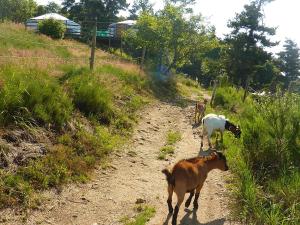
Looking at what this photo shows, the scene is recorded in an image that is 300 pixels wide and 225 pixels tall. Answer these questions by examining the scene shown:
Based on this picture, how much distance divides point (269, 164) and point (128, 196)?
2698 mm

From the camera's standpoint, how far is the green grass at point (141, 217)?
18.1ft

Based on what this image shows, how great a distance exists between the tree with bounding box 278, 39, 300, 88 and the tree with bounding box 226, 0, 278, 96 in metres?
15.2

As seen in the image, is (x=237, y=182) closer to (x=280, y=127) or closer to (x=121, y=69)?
(x=280, y=127)

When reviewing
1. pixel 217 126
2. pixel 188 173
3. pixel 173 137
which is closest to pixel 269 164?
pixel 188 173

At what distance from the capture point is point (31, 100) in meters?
7.35

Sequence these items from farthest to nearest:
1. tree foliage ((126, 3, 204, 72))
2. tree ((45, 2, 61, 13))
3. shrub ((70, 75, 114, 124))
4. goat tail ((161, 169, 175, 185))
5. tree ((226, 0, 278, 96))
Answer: tree ((45, 2, 61, 13)) → tree ((226, 0, 278, 96)) → tree foliage ((126, 3, 204, 72)) → shrub ((70, 75, 114, 124)) → goat tail ((161, 169, 175, 185))

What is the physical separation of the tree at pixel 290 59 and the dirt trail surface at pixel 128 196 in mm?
44191

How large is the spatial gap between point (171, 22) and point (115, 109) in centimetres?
1417

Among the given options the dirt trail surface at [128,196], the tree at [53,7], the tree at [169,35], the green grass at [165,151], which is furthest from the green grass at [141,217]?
the tree at [53,7]

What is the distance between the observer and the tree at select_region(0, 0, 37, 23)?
129 feet

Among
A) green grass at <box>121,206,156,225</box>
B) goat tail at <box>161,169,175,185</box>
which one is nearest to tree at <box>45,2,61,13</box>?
green grass at <box>121,206,156,225</box>

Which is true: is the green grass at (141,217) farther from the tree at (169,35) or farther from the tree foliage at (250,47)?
the tree foliage at (250,47)

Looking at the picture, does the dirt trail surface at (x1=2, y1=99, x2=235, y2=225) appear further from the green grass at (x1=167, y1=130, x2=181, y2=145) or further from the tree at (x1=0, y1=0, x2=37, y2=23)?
the tree at (x1=0, y1=0, x2=37, y2=23)

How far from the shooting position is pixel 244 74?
35.7 m
